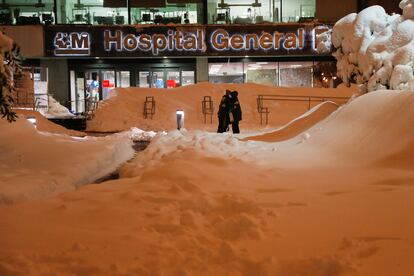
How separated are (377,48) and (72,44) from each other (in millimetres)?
19134

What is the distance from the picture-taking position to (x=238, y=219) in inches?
187

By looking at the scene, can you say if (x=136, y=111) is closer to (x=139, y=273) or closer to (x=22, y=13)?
(x=22, y=13)

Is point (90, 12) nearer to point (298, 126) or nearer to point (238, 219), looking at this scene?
point (298, 126)

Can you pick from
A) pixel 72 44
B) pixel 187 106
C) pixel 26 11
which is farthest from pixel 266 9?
pixel 26 11

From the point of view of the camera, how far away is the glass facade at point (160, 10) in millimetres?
30109

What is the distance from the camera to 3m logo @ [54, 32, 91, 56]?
1053 inches

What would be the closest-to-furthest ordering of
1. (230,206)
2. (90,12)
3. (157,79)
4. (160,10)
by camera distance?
1. (230,206)
2. (157,79)
3. (90,12)
4. (160,10)

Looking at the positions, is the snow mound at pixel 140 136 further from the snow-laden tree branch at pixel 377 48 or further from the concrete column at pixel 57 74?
the concrete column at pixel 57 74

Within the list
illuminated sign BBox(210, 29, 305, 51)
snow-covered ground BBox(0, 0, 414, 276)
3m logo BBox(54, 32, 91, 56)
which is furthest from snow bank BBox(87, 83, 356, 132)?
snow-covered ground BBox(0, 0, 414, 276)

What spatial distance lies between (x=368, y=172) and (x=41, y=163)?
6.38m

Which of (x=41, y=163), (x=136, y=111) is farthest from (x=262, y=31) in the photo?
(x=41, y=163)

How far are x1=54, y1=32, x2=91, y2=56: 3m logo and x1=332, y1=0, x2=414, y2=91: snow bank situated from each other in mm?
16495

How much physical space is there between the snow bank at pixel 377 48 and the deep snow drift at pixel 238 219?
11.8ft

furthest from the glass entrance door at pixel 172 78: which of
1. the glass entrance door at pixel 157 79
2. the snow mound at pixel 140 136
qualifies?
the snow mound at pixel 140 136
